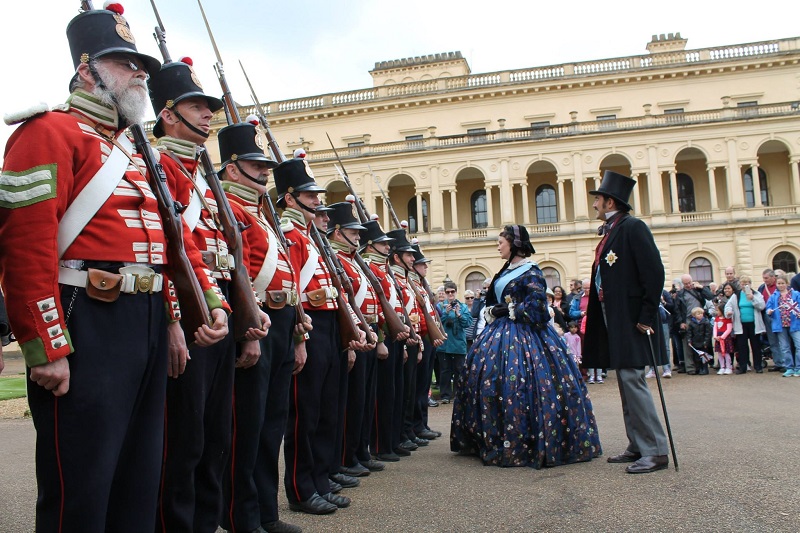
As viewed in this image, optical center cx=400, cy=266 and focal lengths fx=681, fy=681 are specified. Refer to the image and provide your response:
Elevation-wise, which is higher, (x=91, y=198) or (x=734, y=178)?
(x=734, y=178)

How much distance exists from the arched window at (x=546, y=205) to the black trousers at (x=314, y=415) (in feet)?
121

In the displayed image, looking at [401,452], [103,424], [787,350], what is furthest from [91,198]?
[787,350]

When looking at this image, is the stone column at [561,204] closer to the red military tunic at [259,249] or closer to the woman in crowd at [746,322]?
the woman in crowd at [746,322]

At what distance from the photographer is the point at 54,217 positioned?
8.13ft

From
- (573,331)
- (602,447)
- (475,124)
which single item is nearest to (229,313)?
(602,447)

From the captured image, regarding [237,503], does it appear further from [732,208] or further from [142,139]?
[732,208]

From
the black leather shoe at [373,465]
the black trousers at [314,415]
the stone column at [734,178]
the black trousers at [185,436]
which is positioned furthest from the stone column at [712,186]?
the black trousers at [185,436]

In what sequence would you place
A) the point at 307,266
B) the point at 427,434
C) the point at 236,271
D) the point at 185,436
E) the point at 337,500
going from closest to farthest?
the point at 185,436 < the point at 236,271 < the point at 337,500 < the point at 307,266 < the point at 427,434

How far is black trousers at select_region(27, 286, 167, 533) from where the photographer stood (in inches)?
96.1

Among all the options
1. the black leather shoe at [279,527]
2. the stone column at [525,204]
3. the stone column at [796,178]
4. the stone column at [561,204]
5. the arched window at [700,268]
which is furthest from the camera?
the stone column at [525,204]

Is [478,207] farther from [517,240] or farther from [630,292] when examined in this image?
A: [630,292]

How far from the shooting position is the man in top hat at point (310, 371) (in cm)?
475

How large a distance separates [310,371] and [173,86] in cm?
217

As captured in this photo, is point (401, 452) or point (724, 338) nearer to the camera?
point (401, 452)
